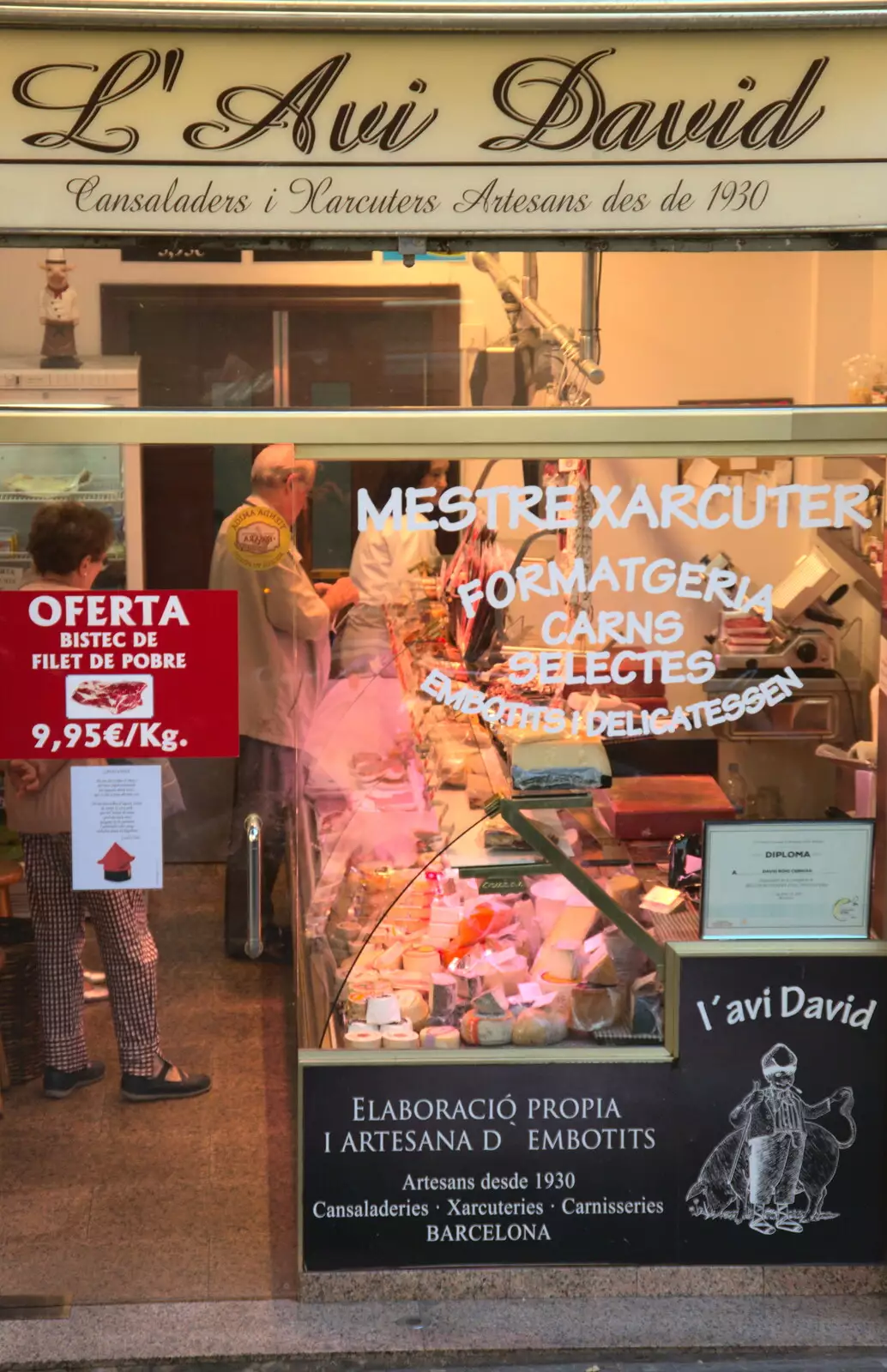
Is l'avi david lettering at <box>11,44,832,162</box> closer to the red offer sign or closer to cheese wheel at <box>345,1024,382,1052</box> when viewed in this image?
the red offer sign

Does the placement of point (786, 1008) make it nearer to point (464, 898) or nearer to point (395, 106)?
point (464, 898)

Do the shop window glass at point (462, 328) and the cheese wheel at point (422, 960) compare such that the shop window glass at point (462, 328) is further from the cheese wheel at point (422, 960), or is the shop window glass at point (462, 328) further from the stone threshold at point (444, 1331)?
the stone threshold at point (444, 1331)

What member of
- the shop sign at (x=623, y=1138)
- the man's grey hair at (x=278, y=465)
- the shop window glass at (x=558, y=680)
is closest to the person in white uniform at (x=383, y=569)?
the shop window glass at (x=558, y=680)

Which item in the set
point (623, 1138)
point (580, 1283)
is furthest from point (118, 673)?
point (580, 1283)

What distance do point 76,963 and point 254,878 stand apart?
0.69 metres

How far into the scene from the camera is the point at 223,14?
396 centimetres

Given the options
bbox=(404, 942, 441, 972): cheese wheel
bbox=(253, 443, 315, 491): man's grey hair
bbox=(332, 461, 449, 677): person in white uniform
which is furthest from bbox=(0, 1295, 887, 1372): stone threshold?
bbox=(253, 443, 315, 491): man's grey hair

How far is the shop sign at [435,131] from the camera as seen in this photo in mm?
4043

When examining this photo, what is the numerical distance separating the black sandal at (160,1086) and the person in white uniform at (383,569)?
4.54 feet

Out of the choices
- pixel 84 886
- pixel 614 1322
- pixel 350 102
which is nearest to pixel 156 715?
pixel 84 886

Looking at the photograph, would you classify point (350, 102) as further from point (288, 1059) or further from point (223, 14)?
point (288, 1059)

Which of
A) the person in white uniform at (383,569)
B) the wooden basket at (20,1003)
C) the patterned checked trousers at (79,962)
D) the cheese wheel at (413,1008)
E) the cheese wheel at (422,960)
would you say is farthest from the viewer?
the wooden basket at (20,1003)

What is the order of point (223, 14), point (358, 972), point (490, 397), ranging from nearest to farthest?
point (223, 14)
point (490, 397)
point (358, 972)

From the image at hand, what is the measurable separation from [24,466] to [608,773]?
1807 mm
